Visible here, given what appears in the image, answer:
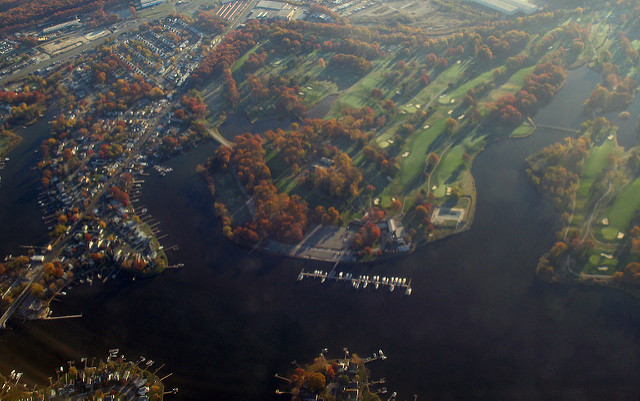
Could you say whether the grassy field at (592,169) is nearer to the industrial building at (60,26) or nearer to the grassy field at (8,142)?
the grassy field at (8,142)

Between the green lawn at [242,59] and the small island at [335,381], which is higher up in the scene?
the green lawn at [242,59]

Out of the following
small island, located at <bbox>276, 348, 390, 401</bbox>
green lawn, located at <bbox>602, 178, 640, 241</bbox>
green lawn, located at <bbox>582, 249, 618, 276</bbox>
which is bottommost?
small island, located at <bbox>276, 348, 390, 401</bbox>

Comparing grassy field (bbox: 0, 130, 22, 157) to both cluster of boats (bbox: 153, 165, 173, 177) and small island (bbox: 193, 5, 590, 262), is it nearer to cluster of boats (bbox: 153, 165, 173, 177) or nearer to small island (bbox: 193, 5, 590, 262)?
cluster of boats (bbox: 153, 165, 173, 177)

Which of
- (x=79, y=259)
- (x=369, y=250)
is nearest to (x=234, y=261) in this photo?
(x=369, y=250)

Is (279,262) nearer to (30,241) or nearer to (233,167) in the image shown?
(233,167)

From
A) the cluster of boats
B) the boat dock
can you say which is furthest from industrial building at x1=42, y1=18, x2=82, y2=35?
the boat dock

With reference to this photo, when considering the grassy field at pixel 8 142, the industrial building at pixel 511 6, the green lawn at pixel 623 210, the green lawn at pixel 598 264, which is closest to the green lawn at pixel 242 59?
the grassy field at pixel 8 142

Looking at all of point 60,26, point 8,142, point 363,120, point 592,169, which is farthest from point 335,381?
point 60,26
